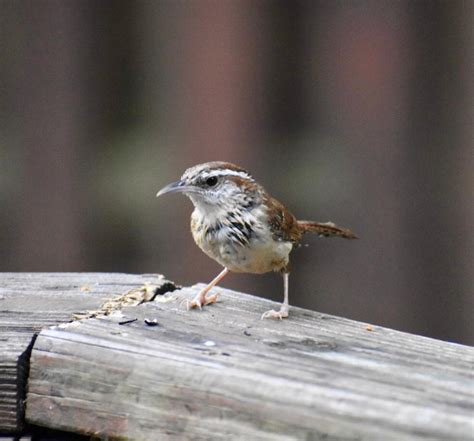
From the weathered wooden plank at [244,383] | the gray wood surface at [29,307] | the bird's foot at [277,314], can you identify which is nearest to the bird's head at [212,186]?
the gray wood surface at [29,307]

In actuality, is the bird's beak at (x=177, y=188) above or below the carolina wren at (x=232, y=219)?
above

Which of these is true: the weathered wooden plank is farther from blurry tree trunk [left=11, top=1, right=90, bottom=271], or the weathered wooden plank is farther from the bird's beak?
blurry tree trunk [left=11, top=1, right=90, bottom=271]

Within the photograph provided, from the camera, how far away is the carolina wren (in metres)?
3.92

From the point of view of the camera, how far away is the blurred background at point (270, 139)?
6.34 metres

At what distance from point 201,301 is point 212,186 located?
811mm

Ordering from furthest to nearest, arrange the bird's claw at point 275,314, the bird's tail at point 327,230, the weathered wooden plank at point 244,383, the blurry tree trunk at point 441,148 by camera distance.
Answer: the blurry tree trunk at point 441,148 < the bird's tail at point 327,230 < the bird's claw at point 275,314 < the weathered wooden plank at point 244,383

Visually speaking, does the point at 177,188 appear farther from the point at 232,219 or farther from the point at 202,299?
the point at 202,299

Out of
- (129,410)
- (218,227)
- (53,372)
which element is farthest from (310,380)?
(218,227)

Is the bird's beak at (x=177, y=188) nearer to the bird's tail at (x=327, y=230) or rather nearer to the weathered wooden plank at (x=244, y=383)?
the bird's tail at (x=327, y=230)

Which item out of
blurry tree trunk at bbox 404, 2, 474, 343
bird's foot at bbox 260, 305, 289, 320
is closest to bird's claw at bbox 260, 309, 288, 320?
bird's foot at bbox 260, 305, 289, 320

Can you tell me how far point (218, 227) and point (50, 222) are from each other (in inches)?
107

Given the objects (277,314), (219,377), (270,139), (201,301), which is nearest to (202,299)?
(201,301)

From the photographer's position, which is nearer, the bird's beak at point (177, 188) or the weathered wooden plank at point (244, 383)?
the weathered wooden plank at point (244, 383)

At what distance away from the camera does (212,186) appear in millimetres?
3955
